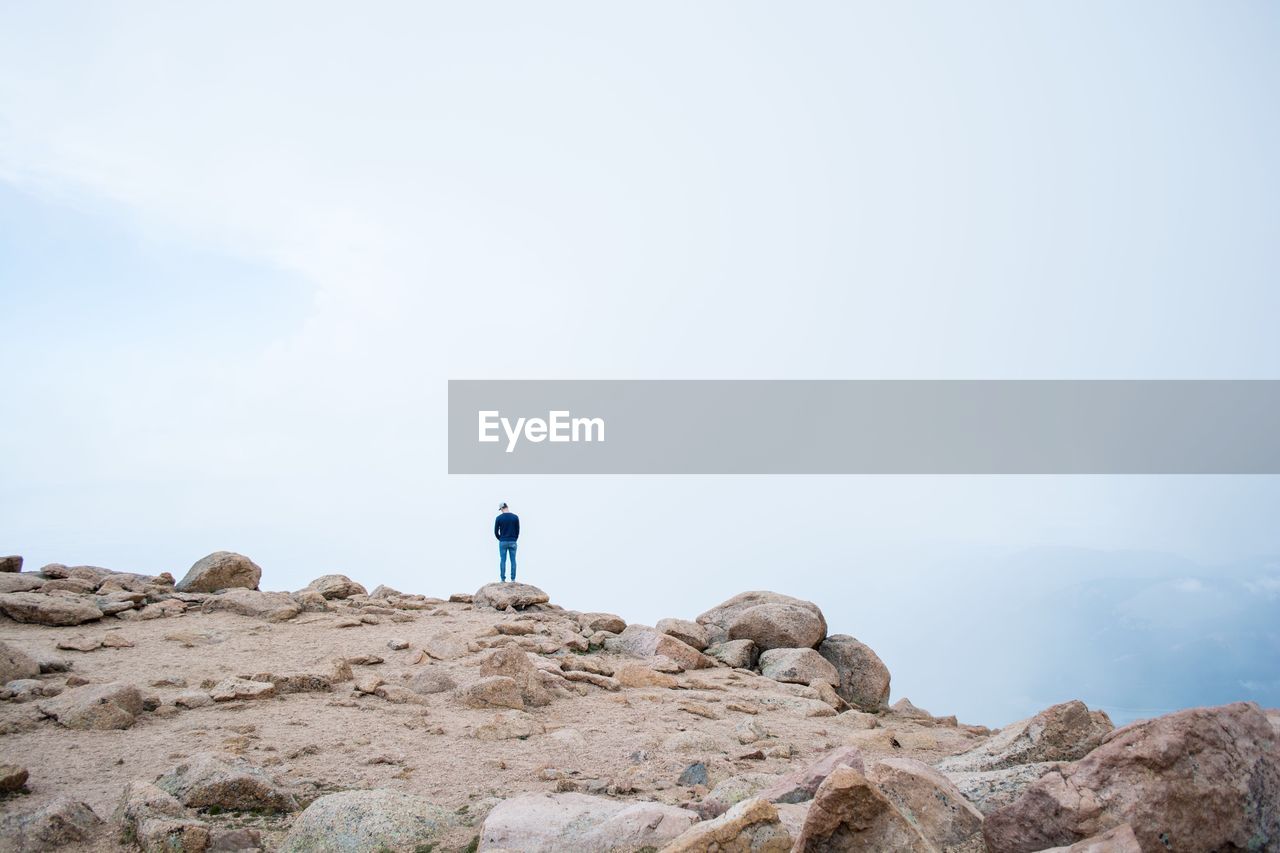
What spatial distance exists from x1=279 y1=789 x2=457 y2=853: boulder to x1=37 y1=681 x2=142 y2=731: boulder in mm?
4154

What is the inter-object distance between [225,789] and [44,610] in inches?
407

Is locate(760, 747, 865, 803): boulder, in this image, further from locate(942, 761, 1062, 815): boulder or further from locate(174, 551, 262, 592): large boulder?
locate(174, 551, 262, 592): large boulder

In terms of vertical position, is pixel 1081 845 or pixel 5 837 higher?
pixel 1081 845

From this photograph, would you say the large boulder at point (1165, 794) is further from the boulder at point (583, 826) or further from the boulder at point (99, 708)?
the boulder at point (99, 708)

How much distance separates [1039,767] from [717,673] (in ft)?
28.7

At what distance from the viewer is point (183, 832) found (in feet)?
21.5

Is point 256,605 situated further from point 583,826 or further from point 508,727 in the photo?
point 583,826

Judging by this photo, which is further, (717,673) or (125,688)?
(717,673)

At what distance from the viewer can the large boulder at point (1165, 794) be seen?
5348 mm

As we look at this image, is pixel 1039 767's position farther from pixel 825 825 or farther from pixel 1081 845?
pixel 825 825

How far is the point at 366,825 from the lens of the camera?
267 inches

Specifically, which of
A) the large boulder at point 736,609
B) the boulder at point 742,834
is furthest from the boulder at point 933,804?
the large boulder at point 736,609

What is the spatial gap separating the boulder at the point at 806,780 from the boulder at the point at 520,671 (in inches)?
225

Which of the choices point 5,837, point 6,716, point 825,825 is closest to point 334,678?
point 6,716
